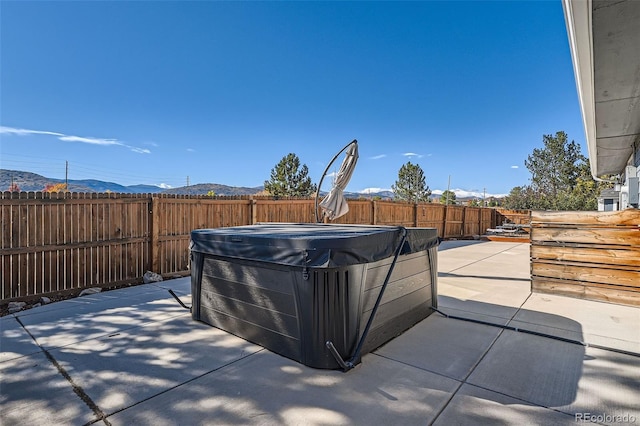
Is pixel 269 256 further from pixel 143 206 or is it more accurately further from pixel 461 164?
pixel 461 164

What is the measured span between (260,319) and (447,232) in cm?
1370

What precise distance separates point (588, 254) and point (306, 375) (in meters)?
4.75

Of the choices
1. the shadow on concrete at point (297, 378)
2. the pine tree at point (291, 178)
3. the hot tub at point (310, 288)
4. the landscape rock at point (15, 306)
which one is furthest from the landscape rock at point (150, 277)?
the pine tree at point (291, 178)

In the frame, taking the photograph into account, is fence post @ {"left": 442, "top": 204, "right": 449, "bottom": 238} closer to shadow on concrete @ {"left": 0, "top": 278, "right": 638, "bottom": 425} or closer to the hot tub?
shadow on concrete @ {"left": 0, "top": 278, "right": 638, "bottom": 425}

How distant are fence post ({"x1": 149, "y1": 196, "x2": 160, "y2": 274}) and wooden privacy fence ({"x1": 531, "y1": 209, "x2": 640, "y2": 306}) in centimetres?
653

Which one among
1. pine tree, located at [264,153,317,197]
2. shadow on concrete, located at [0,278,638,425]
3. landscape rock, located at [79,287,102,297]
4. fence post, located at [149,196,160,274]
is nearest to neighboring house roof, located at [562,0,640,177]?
shadow on concrete, located at [0,278,638,425]

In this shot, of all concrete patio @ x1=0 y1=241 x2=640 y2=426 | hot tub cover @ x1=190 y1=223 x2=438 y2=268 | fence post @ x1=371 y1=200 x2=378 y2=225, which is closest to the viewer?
concrete patio @ x1=0 y1=241 x2=640 y2=426

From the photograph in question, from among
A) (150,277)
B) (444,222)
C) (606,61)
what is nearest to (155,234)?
(150,277)

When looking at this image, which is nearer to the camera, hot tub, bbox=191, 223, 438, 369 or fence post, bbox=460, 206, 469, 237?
hot tub, bbox=191, 223, 438, 369

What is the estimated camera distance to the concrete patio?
6.28 feet

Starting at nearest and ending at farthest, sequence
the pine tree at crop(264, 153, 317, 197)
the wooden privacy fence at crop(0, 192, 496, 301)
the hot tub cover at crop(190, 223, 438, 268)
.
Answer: the hot tub cover at crop(190, 223, 438, 268) → the wooden privacy fence at crop(0, 192, 496, 301) → the pine tree at crop(264, 153, 317, 197)

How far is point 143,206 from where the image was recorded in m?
5.74

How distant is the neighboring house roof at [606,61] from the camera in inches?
104

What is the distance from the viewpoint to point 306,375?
239 centimetres
